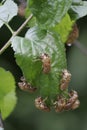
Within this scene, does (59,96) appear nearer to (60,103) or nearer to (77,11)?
(60,103)

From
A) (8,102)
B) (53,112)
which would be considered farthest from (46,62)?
A: (53,112)

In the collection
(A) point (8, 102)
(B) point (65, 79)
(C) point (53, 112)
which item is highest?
(B) point (65, 79)

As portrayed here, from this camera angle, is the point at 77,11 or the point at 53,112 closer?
the point at 77,11

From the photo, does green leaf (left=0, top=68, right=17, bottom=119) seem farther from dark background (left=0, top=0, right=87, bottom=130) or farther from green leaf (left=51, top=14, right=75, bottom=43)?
dark background (left=0, top=0, right=87, bottom=130)

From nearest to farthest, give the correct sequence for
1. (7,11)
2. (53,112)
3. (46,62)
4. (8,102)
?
(46,62)
(7,11)
(8,102)
(53,112)

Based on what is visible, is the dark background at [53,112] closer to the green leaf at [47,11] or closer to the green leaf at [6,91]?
the green leaf at [6,91]

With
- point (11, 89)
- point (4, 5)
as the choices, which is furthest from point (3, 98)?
point (4, 5)
